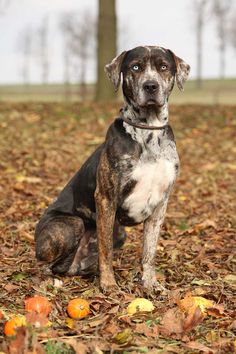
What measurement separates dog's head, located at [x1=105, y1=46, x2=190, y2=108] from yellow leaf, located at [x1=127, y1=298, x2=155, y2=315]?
1654mm

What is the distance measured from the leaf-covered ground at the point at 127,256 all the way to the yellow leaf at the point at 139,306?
6cm

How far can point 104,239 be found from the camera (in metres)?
5.05

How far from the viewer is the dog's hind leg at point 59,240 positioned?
5223 millimetres

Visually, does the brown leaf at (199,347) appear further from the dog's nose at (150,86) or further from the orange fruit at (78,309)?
the dog's nose at (150,86)

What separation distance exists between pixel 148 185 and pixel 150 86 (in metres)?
0.84

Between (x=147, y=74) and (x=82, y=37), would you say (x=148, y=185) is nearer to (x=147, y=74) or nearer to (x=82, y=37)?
(x=147, y=74)

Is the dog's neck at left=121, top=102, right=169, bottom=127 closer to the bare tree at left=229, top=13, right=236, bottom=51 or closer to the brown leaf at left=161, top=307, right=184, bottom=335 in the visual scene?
the brown leaf at left=161, top=307, right=184, bottom=335

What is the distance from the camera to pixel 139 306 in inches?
174

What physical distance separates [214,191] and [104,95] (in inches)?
358

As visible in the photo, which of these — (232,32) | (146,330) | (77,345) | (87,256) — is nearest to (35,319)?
(77,345)

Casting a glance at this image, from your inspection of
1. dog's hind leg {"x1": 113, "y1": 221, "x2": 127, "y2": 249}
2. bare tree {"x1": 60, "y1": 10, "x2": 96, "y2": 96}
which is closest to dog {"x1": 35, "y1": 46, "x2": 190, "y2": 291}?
dog's hind leg {"x1": 113, "y1": 221, "x2": 127, "y2": 249}

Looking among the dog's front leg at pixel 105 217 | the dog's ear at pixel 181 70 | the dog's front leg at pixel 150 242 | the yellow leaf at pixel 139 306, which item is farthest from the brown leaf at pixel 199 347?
the dog's ear at pixel 181 70

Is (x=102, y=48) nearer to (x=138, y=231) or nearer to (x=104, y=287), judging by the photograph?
(x=138, y=231)

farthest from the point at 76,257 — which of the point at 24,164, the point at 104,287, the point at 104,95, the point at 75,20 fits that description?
the point at 75,20
